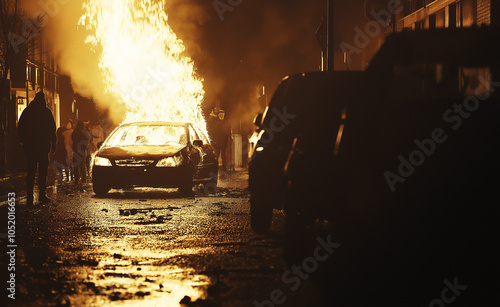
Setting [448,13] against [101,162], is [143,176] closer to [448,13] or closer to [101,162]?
[101,162]

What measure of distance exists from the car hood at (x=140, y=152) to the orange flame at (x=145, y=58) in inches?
555

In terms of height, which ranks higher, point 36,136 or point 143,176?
point 36,136

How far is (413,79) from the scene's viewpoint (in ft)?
19.3

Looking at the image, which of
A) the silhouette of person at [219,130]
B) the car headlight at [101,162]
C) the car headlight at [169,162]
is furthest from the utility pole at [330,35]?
the silhouette of person at [219,130]

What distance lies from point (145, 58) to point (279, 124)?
24628 millimetres

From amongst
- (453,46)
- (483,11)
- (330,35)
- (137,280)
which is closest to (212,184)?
(330,35)

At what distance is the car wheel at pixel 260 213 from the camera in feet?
28.8

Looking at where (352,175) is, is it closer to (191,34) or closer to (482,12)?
(482,12)

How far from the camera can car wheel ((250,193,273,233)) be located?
8.77 metres

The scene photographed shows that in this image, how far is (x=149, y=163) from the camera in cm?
1474

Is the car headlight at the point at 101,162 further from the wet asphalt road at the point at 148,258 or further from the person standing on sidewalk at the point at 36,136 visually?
Result: the wet asphalt road at the point at 148,258

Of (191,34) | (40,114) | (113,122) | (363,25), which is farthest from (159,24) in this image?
(113,122)

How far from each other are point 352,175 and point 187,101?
98.1 ft

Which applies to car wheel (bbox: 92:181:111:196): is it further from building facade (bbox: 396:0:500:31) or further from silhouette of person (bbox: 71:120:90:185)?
building facade (bbox: 396:0:500:31)
